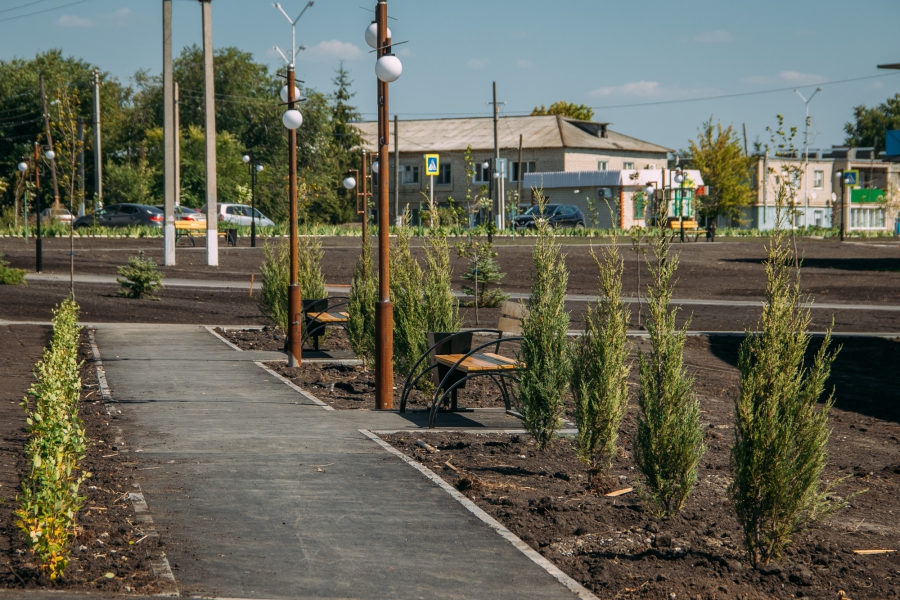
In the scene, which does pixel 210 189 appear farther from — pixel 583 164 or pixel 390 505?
pixel 583 164

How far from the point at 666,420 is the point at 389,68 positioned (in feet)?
16.0

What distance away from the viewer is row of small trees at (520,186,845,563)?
17.0 ft

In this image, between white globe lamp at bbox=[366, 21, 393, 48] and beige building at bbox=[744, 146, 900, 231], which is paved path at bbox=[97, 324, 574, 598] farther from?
beige building at bbox=[744, 146, 900, 231]

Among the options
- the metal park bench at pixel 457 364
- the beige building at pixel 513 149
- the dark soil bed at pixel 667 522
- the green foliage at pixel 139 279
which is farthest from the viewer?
the beige building at pixel 513 149

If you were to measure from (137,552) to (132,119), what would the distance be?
76340mm

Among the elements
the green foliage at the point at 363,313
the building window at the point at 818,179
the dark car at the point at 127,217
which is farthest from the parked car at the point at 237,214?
the building window at the point at 818,179

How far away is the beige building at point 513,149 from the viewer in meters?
72.4

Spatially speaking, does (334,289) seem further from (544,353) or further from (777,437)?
(777,437)

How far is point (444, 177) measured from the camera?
78.6 metres

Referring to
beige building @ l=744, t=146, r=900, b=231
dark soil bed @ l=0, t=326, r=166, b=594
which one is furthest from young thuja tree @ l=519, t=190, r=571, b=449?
beige building @ l=744, t=146, r=900, b=231

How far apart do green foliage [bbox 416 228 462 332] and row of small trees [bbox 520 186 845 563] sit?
113 inches

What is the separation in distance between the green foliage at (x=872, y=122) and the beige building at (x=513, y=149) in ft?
181

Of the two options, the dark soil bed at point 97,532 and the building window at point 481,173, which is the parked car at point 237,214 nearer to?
the building window at point 481,173

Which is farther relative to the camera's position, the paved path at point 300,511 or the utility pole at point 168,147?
the utility pole at point 168,147
